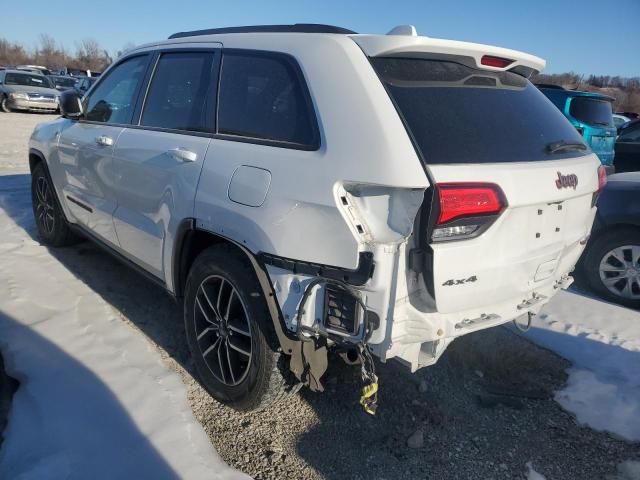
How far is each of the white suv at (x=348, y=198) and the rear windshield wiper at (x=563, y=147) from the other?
0.02 metres

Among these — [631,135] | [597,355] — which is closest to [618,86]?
[631,135]

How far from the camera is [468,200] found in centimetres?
191

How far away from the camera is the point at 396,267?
192 cm

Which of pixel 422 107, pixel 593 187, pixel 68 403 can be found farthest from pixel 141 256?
pixel 593 187

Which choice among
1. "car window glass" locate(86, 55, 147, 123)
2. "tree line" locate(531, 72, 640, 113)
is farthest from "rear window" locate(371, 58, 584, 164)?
"tree line" locate(531, 72, 640, 113)

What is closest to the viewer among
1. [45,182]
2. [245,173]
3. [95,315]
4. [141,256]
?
[245,173]

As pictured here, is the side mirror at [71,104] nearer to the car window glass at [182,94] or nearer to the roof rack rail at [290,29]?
the car window glass at [182,94]

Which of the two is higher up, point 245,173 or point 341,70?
point 341,70

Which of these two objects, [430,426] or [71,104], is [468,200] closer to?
[430,426]

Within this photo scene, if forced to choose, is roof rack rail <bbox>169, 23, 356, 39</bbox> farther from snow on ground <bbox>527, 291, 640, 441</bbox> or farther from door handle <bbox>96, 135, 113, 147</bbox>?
snow on ground <bbox>527, 291, 640, 441</bbox>

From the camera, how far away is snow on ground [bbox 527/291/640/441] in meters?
2.80

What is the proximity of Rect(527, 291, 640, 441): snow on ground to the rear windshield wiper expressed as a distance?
1473 millimetres

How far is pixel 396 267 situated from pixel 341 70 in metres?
0.89

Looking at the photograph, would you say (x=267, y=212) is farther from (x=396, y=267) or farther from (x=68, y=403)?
(x=68, y=403)
